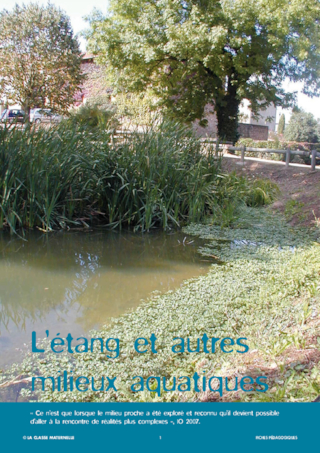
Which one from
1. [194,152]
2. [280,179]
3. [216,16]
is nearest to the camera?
[194,152]

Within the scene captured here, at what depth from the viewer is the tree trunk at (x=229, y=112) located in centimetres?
1803

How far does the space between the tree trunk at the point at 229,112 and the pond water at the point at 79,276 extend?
12.8 m

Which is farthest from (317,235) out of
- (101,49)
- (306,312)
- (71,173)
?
(101,49)

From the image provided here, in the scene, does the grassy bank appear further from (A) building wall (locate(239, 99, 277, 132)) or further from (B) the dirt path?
(A) building wall (locate(239, 99, 277, 132))

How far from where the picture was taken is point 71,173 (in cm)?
664

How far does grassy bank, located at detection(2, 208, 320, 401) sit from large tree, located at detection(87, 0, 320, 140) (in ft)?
40.9

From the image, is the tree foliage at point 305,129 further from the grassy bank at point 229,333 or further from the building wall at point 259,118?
the grassy bank at point 229,333

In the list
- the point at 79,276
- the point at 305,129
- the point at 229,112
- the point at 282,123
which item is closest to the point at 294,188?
the point at 79,276

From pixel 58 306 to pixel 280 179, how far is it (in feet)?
29.8

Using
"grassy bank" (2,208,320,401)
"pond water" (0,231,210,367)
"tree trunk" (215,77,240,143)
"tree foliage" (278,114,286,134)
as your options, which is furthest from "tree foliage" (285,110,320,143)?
"grassy bank" (2,208,320,401)

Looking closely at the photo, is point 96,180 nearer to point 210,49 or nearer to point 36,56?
point 210,49

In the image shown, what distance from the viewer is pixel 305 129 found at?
29.4m

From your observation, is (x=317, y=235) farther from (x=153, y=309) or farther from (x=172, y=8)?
(x=172, y=8)

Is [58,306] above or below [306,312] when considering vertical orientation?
below
